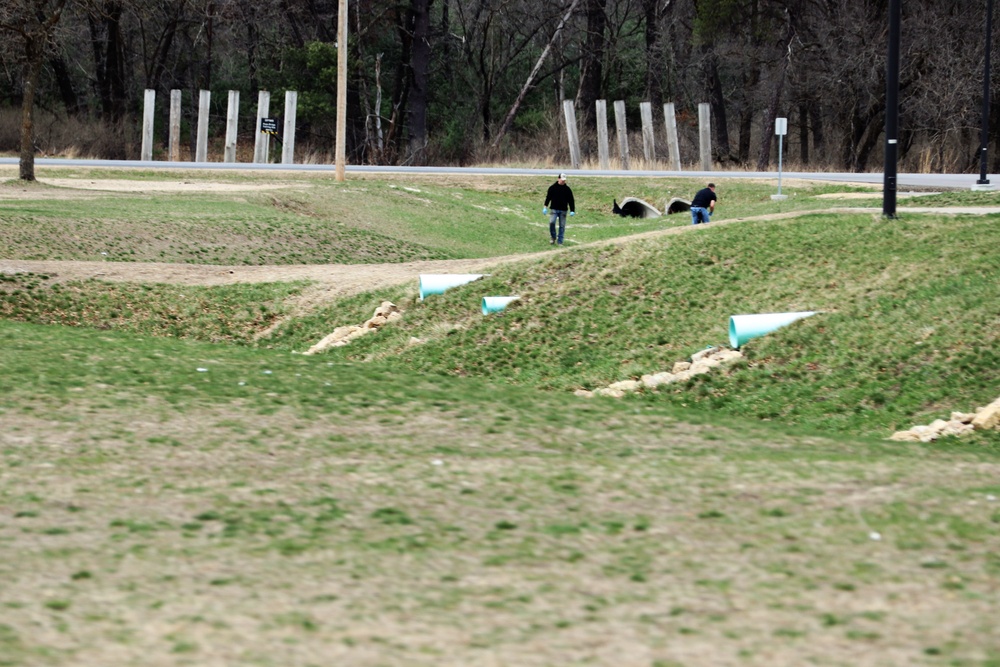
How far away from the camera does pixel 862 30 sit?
1775 inches

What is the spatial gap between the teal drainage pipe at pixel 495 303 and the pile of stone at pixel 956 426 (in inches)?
251

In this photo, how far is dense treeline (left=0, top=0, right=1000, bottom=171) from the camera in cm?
4425

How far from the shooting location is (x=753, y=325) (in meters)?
13.5

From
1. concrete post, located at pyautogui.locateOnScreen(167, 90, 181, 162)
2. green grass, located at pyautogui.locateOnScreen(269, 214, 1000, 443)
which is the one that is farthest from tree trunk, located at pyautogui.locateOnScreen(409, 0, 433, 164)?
green grass, located at pyautogui.locateOnScreen(269, 214, 1000, 443)

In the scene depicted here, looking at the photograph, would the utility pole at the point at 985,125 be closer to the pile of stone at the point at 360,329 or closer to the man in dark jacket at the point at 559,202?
the man in dark jacket at the point at 559,202

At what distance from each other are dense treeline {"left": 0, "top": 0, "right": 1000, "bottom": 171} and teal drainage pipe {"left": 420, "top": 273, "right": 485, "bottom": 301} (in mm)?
27922

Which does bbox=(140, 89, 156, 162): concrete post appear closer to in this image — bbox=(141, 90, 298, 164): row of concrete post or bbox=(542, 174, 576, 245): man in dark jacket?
bbox=(141, 90, 298, 164): row of concrete post

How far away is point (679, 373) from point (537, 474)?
5821mm

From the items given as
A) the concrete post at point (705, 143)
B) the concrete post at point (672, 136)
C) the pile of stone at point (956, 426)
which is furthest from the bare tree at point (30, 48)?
the pile of stone at point (956, 426)

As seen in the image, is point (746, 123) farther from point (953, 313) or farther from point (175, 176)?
point (953, 313)

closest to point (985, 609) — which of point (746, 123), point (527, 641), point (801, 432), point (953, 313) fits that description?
point (527, 641)

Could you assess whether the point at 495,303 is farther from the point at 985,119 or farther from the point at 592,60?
the point at 592,60

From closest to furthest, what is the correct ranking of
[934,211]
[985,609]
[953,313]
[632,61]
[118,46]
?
[985,609]
[953,313]
[934,211]
[118,46]
[632,61]

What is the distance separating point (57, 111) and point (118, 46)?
4468 mm
